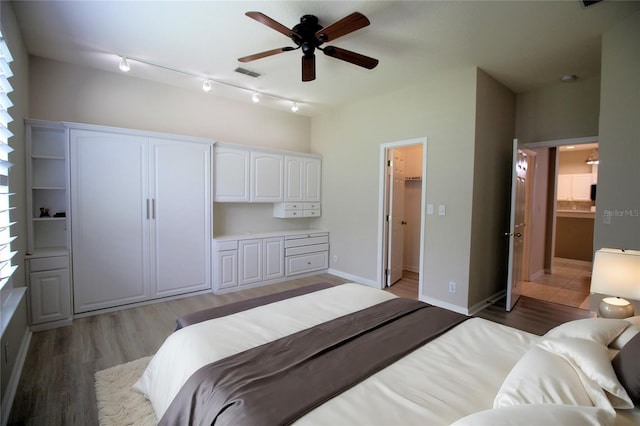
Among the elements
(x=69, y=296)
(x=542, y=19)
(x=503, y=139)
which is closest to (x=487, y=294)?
(x=503, y=139)

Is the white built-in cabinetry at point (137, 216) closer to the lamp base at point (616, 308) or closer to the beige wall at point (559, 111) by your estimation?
the lamp base at point (616, 308)

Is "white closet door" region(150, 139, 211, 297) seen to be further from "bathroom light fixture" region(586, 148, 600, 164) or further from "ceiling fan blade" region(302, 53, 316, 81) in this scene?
"bathroom light fixture" region(586, 148, 600, 164)

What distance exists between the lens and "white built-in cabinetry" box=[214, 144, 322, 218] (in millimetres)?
4250

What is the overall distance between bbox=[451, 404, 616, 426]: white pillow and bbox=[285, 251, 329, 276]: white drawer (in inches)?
160

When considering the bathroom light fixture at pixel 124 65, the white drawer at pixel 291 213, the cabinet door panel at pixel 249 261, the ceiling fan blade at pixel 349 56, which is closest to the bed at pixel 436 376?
the ceiling fan blade at pixel 349 56

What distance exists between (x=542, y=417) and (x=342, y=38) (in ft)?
9.67

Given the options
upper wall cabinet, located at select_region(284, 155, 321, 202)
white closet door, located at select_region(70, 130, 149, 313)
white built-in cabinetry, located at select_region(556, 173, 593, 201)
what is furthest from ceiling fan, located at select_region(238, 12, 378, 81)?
white built-in cabinetry, located at select_region(556, 173, 593, 201)

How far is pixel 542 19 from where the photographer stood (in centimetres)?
246

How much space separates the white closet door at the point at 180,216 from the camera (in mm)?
3682

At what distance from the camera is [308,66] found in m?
2.63

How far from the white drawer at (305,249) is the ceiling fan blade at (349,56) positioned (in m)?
3.01

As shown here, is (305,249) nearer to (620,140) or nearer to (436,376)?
(436,376)

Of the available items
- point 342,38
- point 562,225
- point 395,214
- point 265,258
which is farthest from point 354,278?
point 562,225

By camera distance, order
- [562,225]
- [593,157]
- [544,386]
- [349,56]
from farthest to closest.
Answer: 1. [562,225]
2. [593,157]
3. [349,56]
4. [544,386]
